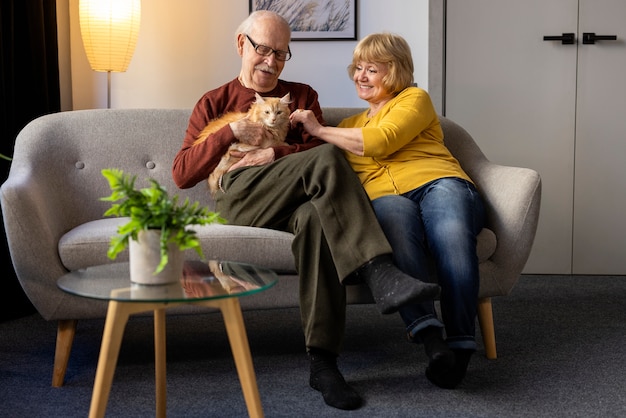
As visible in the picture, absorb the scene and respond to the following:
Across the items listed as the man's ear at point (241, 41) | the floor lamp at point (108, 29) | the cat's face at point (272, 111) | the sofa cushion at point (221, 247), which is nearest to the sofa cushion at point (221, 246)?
the sofa cushion at point (221, 247)

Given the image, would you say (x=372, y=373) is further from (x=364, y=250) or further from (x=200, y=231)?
(x=200, y=231)

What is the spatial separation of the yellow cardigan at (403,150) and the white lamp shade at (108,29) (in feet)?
4.91

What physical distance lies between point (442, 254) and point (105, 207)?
117 cm

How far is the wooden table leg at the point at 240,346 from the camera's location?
1.60 m

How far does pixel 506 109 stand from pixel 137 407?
8.35 ft

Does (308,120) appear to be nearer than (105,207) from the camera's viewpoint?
Yes

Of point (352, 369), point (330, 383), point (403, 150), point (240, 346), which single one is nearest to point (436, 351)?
point (330, 383)

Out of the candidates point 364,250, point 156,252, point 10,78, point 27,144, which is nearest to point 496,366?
point 364,250

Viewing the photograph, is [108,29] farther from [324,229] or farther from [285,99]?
[324,229]

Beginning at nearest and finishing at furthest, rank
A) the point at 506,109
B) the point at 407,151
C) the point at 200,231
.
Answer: the point at 200,231 → the point at 407,151 → the point at 506,109

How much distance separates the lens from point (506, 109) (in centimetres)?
392

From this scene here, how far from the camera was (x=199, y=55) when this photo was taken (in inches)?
158

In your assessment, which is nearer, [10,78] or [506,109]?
[10,78]

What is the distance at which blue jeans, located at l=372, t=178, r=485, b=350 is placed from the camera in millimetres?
2125
